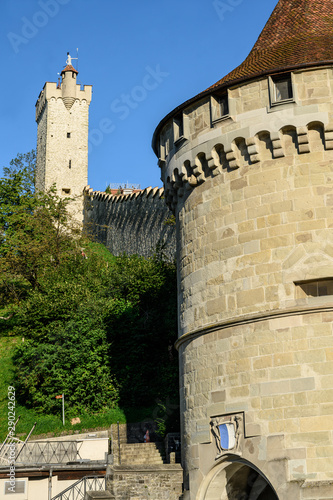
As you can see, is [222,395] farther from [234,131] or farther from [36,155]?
[36,155]

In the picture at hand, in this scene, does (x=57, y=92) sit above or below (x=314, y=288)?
above

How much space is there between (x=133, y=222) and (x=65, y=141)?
1625 cm

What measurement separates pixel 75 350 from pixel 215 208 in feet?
50.9

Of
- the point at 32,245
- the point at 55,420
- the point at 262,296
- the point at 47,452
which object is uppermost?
the point at 32,245

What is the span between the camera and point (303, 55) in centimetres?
1305

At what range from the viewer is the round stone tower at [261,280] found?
11.4m

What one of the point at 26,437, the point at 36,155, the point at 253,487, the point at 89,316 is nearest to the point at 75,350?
the point at 89,316

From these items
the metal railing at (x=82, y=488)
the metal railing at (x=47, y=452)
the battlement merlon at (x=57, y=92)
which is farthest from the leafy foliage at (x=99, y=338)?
the battlement merlon at (x=57, y=92)

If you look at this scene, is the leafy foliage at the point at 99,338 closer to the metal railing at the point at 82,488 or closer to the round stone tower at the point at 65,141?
the metal railing at the point at 82,488

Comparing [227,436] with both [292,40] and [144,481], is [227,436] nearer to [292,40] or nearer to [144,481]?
[144,481]

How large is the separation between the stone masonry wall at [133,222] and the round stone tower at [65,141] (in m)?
2.86

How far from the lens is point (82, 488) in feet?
60.6

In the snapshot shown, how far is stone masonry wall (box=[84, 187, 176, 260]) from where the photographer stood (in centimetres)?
4144

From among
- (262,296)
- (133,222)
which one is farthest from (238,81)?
(133,222)
